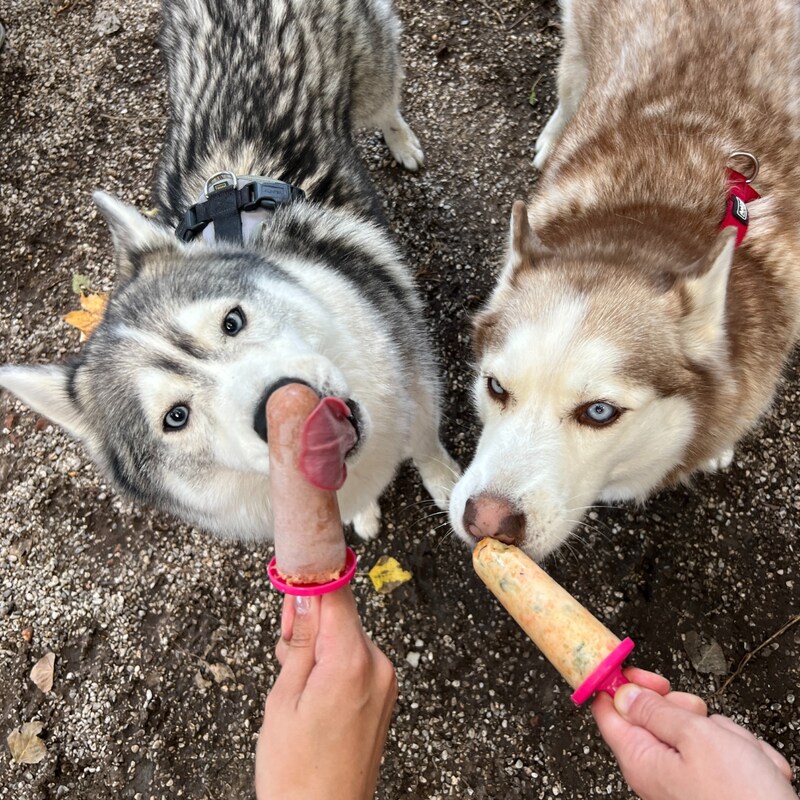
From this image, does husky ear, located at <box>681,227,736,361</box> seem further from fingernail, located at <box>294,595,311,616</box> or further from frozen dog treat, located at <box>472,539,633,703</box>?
fingernail, located at <box>294,595,311,616</box>

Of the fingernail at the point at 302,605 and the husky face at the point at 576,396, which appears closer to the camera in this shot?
the fingernail at the point at 302,605

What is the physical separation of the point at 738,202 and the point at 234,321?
1.94 meters

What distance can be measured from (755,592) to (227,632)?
2.78 m

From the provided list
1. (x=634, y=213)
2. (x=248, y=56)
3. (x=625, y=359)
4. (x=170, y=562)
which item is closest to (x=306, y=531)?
(x=625, y=359)

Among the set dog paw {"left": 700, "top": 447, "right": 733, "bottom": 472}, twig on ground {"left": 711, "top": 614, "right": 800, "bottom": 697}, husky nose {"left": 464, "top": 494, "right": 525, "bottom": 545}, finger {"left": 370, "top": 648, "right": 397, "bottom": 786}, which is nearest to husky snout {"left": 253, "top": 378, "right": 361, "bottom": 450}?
husky nose {"left": 464, "top": 494, "right": 525, "bottom": 545}

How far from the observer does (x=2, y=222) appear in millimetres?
A: 4355

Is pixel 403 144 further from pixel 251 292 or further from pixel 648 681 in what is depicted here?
pixel 648 681

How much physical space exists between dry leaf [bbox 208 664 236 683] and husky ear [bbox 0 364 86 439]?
1.63m

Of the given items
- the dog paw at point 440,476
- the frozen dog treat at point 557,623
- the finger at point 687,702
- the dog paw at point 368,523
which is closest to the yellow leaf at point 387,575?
the dog paw at point 368,523

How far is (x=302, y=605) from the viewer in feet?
5.34

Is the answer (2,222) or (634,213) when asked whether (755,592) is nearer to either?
(634,213)

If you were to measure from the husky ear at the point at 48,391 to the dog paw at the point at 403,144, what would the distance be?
2710 mm

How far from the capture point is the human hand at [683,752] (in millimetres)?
1233

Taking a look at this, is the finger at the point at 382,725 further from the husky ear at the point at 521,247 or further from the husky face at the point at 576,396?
the husky ear at the point at 521,247
